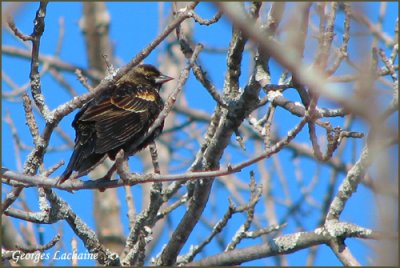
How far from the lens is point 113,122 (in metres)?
5.00

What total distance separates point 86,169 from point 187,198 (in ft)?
3.20

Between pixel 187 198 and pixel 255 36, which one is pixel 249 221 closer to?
pixel 187 198

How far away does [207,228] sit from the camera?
884cm

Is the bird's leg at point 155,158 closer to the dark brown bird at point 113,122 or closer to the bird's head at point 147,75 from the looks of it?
the dark brown bird at point 113,122

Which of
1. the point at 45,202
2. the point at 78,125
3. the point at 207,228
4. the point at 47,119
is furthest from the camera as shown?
the point at 207,228

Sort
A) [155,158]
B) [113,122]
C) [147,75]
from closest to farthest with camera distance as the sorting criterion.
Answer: [155,158]
[113,122]
[147,75]

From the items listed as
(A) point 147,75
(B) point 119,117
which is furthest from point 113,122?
(A) point 147,75

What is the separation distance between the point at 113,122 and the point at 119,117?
0.11 metres

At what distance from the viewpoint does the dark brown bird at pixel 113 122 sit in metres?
4.64

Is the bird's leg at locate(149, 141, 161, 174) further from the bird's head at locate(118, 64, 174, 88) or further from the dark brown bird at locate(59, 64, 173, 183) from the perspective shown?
the bird's head at locate(118, 64, 174, 88)

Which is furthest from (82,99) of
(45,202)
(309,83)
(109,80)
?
(309,83)

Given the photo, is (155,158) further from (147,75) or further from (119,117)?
(147,75)

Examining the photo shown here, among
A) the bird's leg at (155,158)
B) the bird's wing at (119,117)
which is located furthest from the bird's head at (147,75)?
the bird's leg at (155,158)

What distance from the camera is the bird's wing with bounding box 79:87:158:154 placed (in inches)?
189
